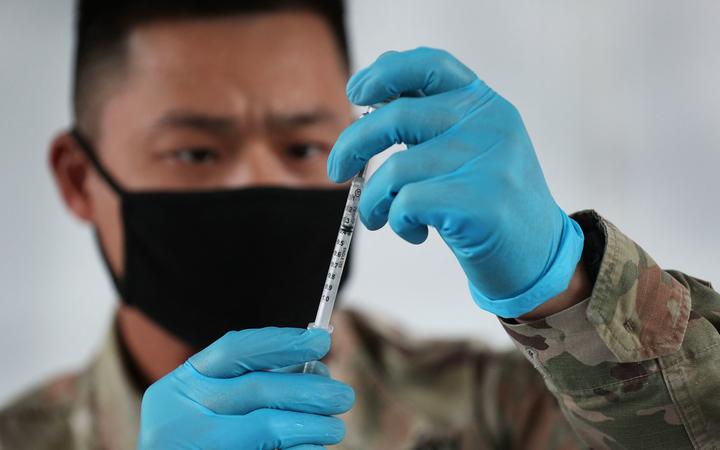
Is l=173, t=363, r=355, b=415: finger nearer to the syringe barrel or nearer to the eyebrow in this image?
the syringe barrel

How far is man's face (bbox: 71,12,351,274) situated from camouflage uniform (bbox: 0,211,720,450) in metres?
0.45

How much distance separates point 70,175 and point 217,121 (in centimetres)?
46

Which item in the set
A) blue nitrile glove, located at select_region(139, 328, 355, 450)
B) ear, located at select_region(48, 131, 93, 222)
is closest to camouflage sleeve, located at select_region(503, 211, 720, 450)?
blue nitrile glove, located at select_region(139, 328, 355, 450)

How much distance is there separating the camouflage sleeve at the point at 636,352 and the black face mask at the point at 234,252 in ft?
2.21

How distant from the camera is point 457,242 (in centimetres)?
84

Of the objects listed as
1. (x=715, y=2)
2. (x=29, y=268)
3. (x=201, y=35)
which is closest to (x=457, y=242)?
(x=201, y=35)

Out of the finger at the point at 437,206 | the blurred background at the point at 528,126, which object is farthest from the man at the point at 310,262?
the blurred background at the point at 528,126

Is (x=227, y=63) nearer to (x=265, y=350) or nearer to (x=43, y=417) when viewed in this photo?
(x=265, y=350)

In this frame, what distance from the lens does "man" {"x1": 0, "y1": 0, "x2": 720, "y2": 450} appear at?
846mm

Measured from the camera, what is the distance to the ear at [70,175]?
1.74 meters

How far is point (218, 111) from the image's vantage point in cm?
151

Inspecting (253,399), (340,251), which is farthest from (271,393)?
(340,251)

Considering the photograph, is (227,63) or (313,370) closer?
(313,370)

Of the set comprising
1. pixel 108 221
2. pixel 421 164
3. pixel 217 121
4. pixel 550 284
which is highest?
pixel 421 164
